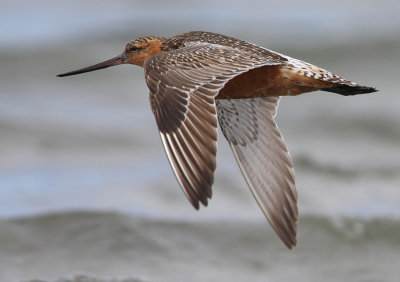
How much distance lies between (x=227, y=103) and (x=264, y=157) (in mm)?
504

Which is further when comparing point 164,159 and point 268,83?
point 164,159

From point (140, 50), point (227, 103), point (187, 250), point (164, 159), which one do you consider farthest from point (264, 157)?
point (164, 159)

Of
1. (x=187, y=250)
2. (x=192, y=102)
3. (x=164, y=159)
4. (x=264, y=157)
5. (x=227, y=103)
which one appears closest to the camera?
(x=192, y=102)

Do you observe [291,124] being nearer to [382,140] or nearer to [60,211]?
[382,140]

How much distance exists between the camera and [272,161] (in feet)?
24.1

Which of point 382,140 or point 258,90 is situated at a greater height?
point 258,90

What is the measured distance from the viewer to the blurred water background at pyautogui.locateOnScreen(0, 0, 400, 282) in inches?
388

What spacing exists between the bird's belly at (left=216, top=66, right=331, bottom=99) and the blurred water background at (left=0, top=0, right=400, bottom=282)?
9.13ft

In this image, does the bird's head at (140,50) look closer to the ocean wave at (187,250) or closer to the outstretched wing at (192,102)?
the outstretched wing at (192,102)

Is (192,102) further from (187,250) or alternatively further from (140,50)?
(187,250)

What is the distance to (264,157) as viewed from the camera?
7.37m

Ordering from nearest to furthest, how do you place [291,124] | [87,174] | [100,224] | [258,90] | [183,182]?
[183,182] → [258,90] → [100,224] → [87,174] → [291,124]

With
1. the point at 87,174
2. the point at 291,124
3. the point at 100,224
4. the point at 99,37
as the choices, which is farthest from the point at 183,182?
the point at 99,37

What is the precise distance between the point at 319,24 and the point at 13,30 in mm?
4391
